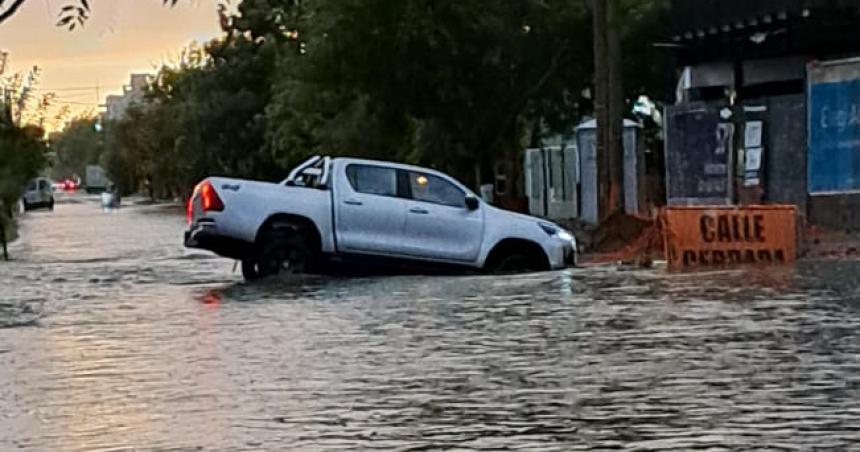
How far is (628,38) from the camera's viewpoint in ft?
150

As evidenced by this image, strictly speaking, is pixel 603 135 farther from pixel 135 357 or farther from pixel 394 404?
pixel 394 404

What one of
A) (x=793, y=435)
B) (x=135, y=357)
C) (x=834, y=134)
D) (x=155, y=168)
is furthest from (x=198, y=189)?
(x=155, y=168)

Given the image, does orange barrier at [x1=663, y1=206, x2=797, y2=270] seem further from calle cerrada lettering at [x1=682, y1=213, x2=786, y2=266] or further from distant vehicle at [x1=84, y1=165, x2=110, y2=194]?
distant vehicle at [x1=84, y1=165, x2=110, y2=194]

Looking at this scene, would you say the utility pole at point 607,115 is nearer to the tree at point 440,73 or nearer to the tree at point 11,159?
the tree at point 440,73

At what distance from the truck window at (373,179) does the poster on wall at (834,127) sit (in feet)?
27.9

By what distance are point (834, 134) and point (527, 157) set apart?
69.2ft

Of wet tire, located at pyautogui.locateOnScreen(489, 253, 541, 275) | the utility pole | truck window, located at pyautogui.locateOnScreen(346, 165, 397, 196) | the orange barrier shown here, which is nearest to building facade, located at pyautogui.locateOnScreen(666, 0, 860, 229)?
the utility pole

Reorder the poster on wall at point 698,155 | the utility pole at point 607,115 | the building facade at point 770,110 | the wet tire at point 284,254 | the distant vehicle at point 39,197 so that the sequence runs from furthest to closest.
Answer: the distant vehicle at point 39,197, the poster on wall at point 698,155, the utility pole at point 607,115, the building facade at point 770,110, the wet tire at point 284,254

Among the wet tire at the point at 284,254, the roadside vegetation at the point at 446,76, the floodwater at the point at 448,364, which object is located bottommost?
the floodwater at the point at 448,364

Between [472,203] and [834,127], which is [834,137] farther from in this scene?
[472,203]

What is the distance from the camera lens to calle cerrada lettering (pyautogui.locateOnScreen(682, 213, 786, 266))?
23.8 metres

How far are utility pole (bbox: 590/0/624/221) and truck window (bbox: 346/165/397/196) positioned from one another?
8.11 meters

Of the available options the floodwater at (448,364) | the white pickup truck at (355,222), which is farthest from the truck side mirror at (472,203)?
the floodwater at (448,364)

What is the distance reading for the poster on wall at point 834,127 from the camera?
2839 cm
